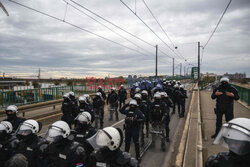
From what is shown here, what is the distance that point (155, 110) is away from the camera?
6156 millimetres

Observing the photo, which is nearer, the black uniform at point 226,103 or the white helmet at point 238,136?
the white helmet at point 238,136

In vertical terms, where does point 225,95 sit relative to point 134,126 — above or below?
above

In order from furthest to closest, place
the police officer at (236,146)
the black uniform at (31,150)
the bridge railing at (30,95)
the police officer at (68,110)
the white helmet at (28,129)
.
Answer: the bridge railing at (30,95) → the police officer at (68,110) → the white helmet at (28,129) → the black uniform at (31,150) → the police officer at (236,146)

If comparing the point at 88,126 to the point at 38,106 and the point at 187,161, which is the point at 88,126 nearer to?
the point at 187,161

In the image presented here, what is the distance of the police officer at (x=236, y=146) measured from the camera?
6.41ft

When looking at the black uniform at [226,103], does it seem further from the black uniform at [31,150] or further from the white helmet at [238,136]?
the black uniform at [31,150]

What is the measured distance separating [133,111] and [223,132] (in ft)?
10.5

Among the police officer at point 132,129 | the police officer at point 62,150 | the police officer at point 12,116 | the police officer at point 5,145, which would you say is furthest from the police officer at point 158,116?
the police officer at point 12,116

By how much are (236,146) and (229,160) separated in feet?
0.62

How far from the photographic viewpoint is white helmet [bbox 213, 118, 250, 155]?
1955 mm

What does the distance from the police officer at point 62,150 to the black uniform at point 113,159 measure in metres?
0.37

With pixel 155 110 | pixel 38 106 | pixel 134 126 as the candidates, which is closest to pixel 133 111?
pixel 134 126

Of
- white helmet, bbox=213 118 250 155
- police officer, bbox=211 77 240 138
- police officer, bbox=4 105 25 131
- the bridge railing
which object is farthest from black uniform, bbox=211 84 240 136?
the bridge railing

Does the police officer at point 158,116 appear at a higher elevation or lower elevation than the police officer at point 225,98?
lower
